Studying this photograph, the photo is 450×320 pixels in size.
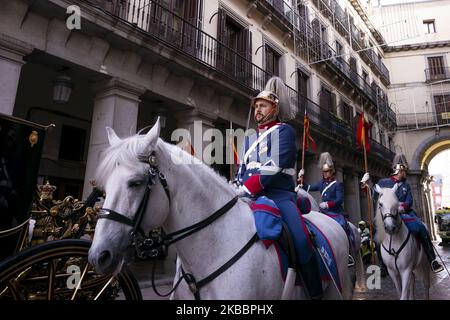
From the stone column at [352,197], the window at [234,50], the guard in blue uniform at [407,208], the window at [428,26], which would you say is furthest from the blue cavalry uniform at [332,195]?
the window at [428,26]

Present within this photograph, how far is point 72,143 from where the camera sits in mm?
9461

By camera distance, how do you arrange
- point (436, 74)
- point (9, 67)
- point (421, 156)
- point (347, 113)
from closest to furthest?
point (9, 67), point (347, 113), point (421, 156), point (436, 74)

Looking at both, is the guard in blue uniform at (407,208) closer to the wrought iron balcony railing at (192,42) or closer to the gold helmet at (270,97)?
the gold helmet at (270,97)

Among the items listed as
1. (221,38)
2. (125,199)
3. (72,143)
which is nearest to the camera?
(125,199)

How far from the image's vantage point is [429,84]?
1070 inches

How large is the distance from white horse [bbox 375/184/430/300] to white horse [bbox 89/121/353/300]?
12.1ft

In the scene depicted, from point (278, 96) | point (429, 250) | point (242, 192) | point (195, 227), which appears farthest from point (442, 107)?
point (195, 227)

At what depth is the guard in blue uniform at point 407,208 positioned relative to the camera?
231 inches

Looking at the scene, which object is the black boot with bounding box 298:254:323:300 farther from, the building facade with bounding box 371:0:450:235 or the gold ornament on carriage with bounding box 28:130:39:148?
the building facade with bounding box 371:0:450:235

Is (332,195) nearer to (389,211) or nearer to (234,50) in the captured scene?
(389,211)

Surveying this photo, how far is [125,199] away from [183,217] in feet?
1.49

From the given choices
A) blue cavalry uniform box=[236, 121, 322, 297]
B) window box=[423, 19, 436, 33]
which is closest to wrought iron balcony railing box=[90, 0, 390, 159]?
blue cavalry uniform box=[236, 121, 322, 297]
